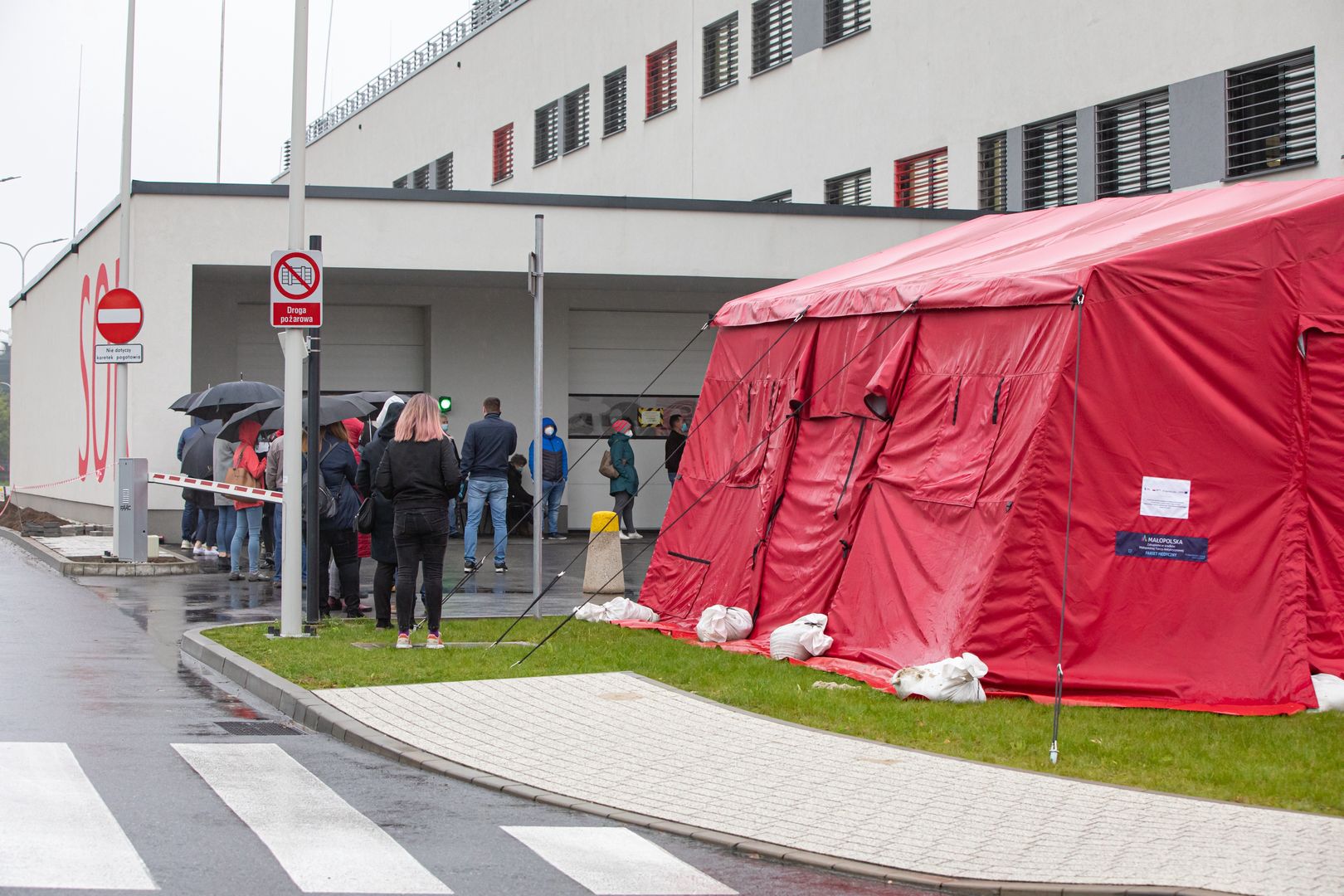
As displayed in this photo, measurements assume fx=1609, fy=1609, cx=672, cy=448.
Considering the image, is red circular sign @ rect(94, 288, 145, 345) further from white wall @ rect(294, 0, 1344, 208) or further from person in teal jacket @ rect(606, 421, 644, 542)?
white wall @ rect(294, 0, 1344, 208)

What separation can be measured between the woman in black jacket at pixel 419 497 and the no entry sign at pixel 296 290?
1.25 m

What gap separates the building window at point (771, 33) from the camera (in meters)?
28.3

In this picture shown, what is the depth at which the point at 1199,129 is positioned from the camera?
19.8 m

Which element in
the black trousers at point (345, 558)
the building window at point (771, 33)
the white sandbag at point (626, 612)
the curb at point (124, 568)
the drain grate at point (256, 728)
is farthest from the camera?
the building window at point (771, 33)

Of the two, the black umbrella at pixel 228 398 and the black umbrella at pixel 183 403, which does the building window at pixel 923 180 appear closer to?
the black umbrella at pixel 228 398

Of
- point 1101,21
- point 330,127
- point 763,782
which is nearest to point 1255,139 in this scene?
point 1101,21

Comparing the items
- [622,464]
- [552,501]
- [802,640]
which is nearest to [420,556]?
[802,640]

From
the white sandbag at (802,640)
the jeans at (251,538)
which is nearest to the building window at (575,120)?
the jeans at (251,538)

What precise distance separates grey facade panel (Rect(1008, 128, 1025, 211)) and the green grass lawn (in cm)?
1288

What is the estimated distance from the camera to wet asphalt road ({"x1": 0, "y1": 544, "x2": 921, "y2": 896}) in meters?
5.83

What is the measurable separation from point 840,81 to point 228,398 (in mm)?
12569

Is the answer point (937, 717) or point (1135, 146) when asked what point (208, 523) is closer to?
point (1135, 146)

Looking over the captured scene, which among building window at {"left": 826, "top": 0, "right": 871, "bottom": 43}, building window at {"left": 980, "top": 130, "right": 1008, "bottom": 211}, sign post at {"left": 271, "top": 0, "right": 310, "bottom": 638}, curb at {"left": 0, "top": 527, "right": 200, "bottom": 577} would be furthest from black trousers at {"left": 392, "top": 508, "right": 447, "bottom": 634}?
building window at {"left": 826, "top": 0, "right": 871, "bottom": 43}

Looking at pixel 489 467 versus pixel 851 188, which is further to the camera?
pixel 851 188
